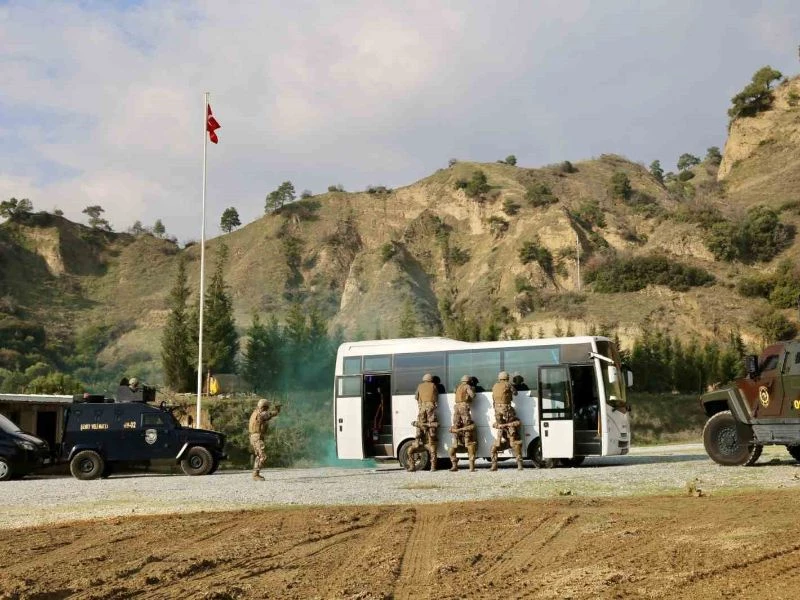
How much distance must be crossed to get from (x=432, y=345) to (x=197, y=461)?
6.55 metres

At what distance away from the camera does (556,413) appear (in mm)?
21984

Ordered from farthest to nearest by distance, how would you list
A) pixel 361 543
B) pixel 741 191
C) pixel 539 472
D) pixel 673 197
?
1. pixel 673 197
2. pixel 741 191
3. pixel 539 472
4. pixel 361 543

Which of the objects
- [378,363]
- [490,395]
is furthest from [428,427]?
[378,363]

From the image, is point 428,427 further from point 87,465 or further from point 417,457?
point 87,465

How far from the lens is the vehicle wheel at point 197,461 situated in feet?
75.4

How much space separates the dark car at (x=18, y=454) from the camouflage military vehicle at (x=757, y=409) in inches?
636

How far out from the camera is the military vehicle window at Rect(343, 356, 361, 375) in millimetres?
24125

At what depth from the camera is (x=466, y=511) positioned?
13.1m

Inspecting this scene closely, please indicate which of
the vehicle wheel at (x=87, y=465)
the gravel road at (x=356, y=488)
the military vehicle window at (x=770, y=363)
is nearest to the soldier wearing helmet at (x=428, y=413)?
the gravel road at (x=356, y=488)

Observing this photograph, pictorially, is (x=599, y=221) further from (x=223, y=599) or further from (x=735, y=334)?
(x=223, y=599)

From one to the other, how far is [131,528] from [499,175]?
114 m

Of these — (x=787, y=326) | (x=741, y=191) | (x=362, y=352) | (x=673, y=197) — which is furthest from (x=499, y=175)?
(x=362, y=352)

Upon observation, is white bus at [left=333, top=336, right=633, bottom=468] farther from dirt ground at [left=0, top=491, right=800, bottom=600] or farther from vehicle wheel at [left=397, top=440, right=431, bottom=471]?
dirt ground at [left=0, top=491, right=800, bottom=600]

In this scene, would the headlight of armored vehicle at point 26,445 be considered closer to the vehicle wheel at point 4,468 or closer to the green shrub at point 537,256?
the vehicle wheel at point 4,468
